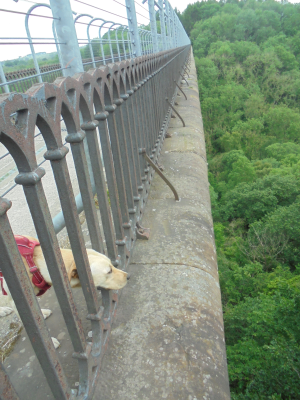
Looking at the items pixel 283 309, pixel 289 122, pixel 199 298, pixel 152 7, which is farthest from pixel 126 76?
pixel 289 122

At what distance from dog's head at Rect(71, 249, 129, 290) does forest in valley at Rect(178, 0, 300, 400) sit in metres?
5.21

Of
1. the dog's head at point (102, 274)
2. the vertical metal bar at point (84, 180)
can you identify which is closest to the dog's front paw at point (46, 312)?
the dog's head at point (102, 274)

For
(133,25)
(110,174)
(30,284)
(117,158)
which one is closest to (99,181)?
(110,174)

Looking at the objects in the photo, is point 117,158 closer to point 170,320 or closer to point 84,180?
point 84,180

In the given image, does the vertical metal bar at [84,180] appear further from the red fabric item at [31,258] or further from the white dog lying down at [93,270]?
the red fabric item at [31,258]

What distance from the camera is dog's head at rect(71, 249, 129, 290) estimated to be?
5.48 ft

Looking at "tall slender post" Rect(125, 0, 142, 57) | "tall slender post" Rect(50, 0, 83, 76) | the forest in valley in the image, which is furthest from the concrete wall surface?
the forest in valley

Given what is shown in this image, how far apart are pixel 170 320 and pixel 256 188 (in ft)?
72.2

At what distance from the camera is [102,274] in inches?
66.7

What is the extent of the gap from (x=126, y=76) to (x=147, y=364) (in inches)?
72.4

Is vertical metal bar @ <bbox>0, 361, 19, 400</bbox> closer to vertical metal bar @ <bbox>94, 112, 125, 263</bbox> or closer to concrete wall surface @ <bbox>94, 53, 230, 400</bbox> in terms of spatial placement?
concrete wall surface @ <bbox>94, 53, 230, 400</bbox>

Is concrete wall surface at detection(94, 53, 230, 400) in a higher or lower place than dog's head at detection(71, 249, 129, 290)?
lower

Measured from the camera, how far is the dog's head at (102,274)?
167 cm

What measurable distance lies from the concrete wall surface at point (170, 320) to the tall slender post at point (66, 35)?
1.41 meters
